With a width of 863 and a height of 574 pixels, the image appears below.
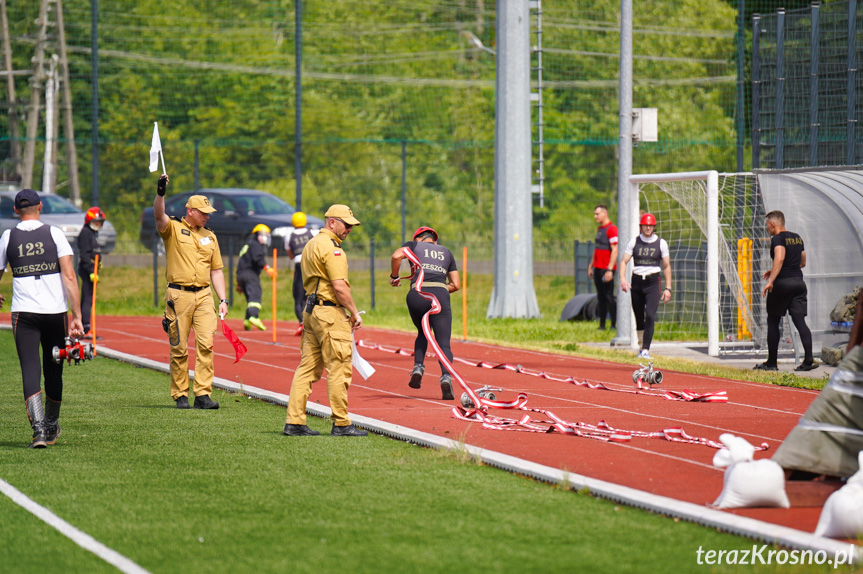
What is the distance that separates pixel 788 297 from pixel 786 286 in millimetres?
157

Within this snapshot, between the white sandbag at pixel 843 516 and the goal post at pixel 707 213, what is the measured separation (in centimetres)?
1026

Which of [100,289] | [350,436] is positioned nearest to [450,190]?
[100,289]

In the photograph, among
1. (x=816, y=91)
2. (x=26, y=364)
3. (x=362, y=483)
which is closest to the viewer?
(x=362, y=483)

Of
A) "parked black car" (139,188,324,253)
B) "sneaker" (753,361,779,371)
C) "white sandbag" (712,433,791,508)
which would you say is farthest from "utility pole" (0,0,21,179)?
"white sandbag" (712,433,791,508)

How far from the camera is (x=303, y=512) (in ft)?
22.5

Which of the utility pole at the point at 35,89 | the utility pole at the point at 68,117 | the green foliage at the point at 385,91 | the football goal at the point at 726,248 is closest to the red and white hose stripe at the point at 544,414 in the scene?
the football goal at the point at 726,248

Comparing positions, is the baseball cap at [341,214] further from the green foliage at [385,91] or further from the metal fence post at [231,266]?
the green foliage at [385,91]

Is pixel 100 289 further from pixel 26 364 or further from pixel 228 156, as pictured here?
pixel 26 364

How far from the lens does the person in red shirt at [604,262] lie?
18922 mm

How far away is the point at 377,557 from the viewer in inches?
232

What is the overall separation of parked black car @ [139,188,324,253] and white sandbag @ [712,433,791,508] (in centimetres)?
2115

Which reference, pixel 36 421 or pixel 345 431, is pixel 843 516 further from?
pixel 36 421

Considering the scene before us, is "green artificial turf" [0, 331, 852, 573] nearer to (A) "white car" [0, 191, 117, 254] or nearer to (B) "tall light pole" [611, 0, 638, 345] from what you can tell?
(B) "tall light pole" [611, 0, 638, 345]

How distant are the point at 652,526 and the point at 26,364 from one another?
17.2ft
